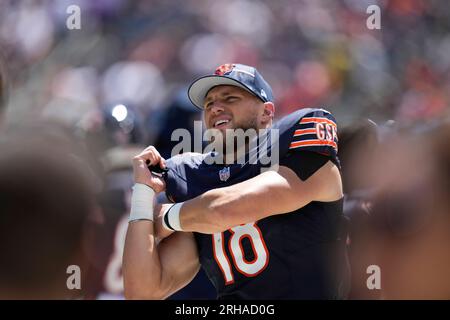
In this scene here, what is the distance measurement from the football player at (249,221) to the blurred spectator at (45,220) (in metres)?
1.49

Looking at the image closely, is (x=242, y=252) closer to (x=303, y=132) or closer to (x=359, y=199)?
(x=303, y=132)

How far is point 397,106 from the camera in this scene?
5.95m

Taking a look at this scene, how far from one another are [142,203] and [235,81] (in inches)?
24.3

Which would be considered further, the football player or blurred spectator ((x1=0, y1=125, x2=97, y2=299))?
blurred spectator ((x1=0, y1=125, x2=97, y2=299))

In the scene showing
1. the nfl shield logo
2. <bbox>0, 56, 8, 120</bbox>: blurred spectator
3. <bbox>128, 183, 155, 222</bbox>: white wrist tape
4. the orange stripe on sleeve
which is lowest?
<bbox>128, 183, 155, 222</bbox>: white wrist tape

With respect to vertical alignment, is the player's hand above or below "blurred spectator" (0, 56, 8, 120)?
below

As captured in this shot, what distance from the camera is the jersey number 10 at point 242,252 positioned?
7.85 ft

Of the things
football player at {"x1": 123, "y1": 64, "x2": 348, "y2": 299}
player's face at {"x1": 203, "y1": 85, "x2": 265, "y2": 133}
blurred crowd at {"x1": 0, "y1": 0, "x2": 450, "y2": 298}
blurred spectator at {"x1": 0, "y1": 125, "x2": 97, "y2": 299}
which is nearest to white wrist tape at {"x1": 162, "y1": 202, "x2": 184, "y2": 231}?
football player at {"x1": 123, "y1": 64, "x2": 348, "y2": 299}

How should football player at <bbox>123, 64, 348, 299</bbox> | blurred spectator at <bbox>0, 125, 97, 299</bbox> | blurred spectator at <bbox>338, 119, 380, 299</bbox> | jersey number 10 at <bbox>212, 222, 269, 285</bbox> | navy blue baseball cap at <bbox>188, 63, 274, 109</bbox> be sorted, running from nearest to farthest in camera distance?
football player at <bbox>123, 64, 348, 299</bbox> → jersey number 10 at <bbox>212, 222, 269, 285</bbox> → navy blue baseball cap at <bbox>188, 63, 274, 109</bbox> → blurred spectator at <bbox>338, 119, 380, 299</bbox> → blurred spectator at <bbox>0, 125, 97, 299</bbox>

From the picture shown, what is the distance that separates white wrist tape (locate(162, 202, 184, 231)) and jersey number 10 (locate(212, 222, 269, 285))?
0.70 feet

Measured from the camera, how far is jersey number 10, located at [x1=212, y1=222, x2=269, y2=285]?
94.2 inches

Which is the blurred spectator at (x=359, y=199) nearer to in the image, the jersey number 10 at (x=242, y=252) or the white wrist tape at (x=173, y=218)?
the jersey number 10 at (x=242, y=252)

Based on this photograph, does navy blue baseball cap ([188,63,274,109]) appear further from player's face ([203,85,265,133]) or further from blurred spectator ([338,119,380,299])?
blurred spectator ([338,119,380,299])
